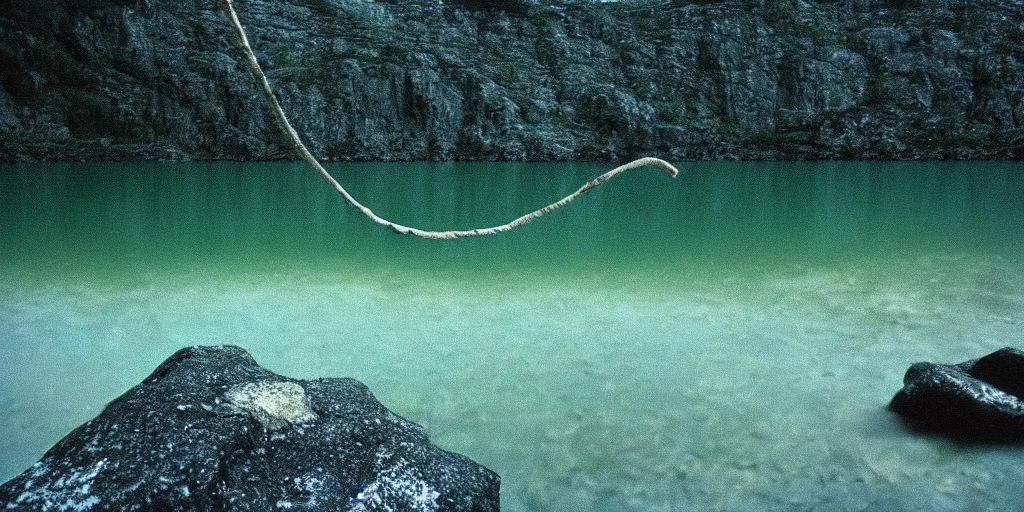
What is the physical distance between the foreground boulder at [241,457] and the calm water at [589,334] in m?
0.72

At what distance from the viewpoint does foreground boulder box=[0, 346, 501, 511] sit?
2918 mm

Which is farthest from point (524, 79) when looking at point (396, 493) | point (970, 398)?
point (396, 493)

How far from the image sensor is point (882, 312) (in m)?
7.58

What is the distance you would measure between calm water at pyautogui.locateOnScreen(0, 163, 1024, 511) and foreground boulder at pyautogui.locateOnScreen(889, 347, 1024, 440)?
0.21 meters

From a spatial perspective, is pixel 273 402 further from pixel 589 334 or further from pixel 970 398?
pixel 970 398

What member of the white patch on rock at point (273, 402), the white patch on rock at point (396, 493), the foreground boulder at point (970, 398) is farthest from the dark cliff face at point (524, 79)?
the white patch on rock at point (396, 493)

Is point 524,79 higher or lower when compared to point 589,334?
higher

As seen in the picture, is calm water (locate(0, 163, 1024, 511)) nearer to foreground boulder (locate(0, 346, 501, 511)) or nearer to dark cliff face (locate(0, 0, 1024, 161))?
foreground boulder (locate(0, 346, 501, 511))

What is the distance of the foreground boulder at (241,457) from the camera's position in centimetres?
292

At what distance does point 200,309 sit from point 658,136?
57039mm

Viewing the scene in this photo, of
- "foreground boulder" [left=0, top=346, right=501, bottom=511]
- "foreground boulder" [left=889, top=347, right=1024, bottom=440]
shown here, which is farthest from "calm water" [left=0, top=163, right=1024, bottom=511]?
"foreground boulder" [left=0, top=346, right=501, bottom=511]

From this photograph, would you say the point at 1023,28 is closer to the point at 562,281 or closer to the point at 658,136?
the point at 658,136

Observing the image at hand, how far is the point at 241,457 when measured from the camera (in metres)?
3.25

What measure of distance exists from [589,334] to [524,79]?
6097 centimetres
